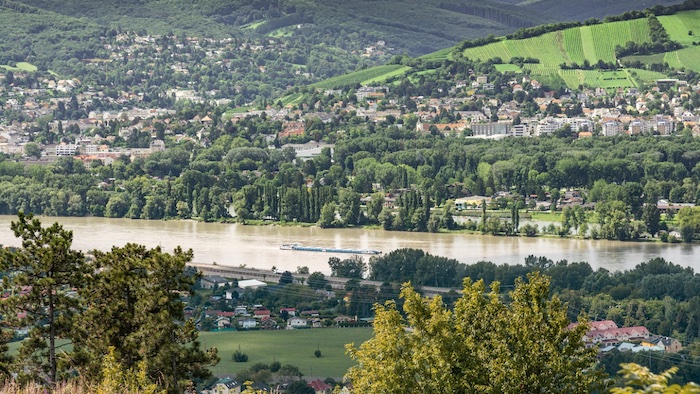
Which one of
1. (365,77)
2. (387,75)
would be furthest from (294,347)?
(365,77)

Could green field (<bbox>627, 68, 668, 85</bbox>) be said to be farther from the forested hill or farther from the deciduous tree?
the deciduous tree

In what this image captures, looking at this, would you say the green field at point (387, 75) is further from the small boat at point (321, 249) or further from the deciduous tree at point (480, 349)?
the deciduous tree at point (480, 349)

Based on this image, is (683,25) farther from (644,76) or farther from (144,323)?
(144,323)

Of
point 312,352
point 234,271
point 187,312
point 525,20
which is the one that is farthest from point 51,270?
point 525,20

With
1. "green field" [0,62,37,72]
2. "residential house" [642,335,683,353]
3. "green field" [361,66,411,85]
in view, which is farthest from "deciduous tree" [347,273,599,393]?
"green field" [0,62,37,72]

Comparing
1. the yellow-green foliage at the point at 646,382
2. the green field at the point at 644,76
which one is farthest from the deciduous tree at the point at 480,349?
the green field at the point at 644,76

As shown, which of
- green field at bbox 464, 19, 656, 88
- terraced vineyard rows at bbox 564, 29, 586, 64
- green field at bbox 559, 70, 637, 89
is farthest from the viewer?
terraced vineyard rows at bbox 564, 29, 586, 64
